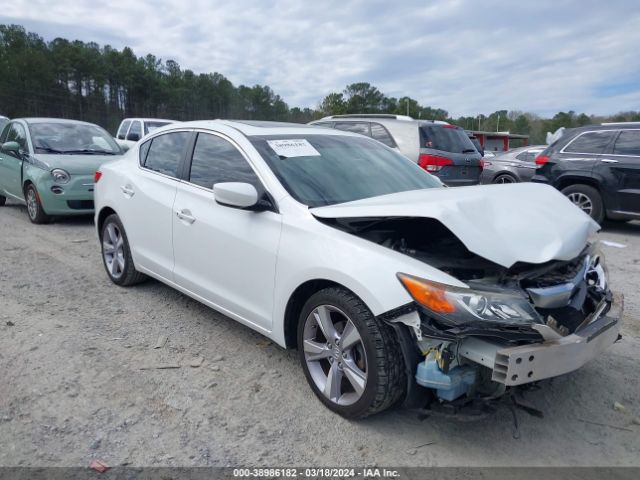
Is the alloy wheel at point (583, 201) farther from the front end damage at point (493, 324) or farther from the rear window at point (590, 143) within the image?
the front end damage at point (493, 324)

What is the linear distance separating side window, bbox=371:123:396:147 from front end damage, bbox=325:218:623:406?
6840 mm

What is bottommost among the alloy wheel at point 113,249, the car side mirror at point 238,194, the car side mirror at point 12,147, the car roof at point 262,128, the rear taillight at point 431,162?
the alloy wheel at point 113,249

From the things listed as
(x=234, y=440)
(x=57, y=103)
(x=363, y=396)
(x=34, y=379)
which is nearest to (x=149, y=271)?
(x=34, y=379)

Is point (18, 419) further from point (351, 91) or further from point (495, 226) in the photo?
point (351, 91)

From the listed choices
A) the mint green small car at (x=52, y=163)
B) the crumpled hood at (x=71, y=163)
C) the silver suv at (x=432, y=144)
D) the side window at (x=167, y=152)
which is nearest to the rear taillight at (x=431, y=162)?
the silver suv at (x=432, y=144)

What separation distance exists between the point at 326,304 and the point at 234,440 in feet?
2.85

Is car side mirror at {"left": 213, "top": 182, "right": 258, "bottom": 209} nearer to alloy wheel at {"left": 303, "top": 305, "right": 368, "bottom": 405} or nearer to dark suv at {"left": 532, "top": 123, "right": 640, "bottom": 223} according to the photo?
alloy wheel at {"left": 303, "top": 305, "right": 368, "bottom": 405}

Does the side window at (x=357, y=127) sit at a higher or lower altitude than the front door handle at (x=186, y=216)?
higher

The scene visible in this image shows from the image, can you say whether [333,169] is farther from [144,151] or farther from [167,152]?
[144,151]

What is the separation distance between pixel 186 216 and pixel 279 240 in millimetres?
1069

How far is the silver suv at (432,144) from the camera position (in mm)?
9164

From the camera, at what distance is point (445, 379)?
2506mm

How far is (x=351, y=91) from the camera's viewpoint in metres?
54.5

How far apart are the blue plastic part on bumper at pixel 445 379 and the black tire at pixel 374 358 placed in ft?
0.47
